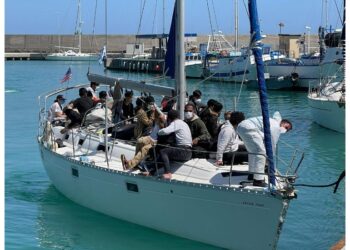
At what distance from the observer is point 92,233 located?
47.6ft

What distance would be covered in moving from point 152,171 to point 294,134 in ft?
61.7

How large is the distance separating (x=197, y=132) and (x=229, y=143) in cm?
112

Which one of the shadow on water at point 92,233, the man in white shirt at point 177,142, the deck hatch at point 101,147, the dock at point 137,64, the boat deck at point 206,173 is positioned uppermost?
the dock at point 137,64

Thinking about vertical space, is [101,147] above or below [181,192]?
above

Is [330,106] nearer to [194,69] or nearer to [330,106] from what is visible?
[330,106]

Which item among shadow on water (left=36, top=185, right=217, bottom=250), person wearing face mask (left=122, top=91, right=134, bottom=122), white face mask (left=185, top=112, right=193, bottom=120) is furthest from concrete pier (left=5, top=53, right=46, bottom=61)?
white face mask (left=185, top=112, right=193, bottom=120)

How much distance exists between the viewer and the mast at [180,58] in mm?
14133

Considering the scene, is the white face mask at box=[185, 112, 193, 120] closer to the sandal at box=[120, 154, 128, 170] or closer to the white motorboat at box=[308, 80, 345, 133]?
the sandal at box=[120, 154, 128, 170]

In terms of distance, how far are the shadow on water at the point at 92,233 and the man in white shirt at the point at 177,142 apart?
107 centimetres

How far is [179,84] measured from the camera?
46.5 feet

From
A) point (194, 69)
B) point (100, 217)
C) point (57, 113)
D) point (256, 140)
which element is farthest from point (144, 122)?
point (194, 69)

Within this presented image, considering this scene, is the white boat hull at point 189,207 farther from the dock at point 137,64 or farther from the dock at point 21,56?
the dock at point 21,56

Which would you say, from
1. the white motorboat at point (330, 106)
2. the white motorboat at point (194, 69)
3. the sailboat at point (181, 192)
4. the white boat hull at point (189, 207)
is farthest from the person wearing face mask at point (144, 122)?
the white motorboat at point (194, 69)

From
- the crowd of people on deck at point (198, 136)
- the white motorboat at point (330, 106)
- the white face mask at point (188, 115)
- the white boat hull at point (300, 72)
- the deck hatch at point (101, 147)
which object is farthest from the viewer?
the white boat hull at point (300, 72)
